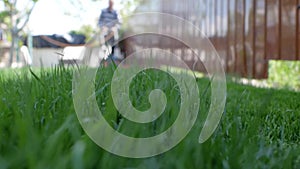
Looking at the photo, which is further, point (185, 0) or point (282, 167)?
point (185, 0)

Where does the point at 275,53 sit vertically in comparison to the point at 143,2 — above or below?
below

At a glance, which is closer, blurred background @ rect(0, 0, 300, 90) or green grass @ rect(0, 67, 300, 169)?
green grass @ rect(0, 67, 300, 169)

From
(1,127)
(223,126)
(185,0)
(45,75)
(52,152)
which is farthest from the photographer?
(185,0)

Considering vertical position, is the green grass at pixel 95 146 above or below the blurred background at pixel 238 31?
below

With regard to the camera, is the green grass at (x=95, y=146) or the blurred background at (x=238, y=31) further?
the blurred background at (x=238, y=31)

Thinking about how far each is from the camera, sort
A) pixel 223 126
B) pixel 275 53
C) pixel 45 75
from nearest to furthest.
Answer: pixel 223 126 → pixel 45 75 → pixel 275 53

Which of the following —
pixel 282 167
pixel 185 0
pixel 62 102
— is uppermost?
pixel 185 0

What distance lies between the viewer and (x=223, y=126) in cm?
121

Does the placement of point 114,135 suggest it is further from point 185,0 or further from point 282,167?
point 185,0

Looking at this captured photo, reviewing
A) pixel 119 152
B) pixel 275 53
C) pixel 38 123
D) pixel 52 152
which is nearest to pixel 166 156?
Result: pixel 119 152

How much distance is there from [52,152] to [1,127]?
0.32 meters

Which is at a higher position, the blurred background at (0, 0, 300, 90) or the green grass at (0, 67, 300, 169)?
the blurred background at (0, 0, 300, 90)

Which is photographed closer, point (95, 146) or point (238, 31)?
point (95, 146)

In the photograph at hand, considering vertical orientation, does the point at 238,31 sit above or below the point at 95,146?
above
